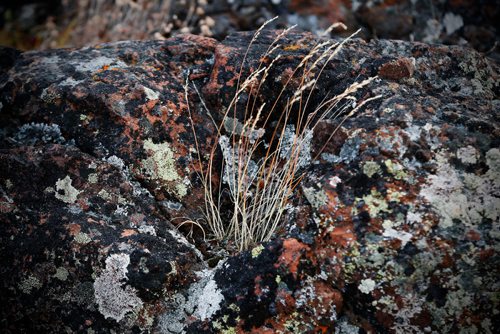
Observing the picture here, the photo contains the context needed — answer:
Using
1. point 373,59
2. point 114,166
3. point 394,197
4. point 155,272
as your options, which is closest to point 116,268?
point 155,272

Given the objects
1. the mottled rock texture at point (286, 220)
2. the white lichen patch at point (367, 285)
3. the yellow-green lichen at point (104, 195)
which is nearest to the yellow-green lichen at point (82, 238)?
the mottled rock texture at point (286, 220)

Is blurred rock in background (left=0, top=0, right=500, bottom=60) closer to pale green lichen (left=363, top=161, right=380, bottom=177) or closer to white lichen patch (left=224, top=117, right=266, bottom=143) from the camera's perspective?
white lichen patch (left=224, top=117, right=266, bottom=143)

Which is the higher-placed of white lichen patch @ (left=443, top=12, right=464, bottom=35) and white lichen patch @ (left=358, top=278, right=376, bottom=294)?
white lichen patch @ (left=443, top=12, right=464, bottom=35)

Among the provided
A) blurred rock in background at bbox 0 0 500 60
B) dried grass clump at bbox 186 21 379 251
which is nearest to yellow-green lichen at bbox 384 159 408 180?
dried grass clump at bbox 186 21 379 251

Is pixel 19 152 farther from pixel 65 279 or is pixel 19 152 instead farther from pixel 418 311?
pixel 418 311

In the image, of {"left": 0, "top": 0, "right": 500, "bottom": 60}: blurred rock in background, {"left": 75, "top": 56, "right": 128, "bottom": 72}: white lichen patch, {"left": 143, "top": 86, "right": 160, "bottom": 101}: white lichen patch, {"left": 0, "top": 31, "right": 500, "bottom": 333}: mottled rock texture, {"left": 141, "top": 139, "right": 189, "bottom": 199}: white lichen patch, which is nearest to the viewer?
{"left": 0, "top": 31, "right": 500, "bottom": 333}: mottled rock texture

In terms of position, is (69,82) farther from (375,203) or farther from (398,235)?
(398,235)

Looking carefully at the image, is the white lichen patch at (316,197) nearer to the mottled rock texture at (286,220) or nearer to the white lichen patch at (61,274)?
the mottled rock texture at (286,220)
